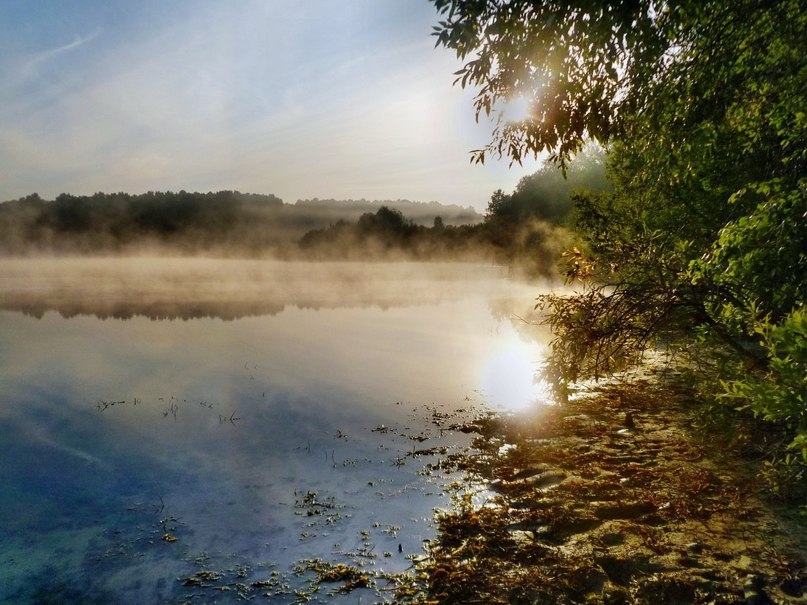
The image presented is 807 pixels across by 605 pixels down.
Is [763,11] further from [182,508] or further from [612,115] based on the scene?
[182,508]

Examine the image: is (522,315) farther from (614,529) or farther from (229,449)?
(614,529)

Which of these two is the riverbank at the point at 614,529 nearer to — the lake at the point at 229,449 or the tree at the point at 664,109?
the lake at the point at 229,449

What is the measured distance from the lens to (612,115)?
10.6 m

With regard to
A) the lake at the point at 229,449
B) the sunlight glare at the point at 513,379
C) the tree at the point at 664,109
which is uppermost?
the tree at the point at 664,109

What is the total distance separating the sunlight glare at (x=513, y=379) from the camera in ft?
66.5

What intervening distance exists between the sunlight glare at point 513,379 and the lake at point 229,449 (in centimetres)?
14

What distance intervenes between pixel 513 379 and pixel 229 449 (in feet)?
44.6

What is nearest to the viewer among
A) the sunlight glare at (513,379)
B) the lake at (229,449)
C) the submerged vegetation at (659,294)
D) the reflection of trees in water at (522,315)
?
the submerged vegetation at (659,294)

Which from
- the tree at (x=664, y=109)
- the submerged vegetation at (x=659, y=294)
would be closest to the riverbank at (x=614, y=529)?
the submerged vegetation at (x=659, y=294)

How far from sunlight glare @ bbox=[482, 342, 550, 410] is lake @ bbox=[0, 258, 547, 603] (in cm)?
14

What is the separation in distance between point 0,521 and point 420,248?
160m

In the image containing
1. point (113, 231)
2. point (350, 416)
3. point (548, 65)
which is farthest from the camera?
point (113, 231)

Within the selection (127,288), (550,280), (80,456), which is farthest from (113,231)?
(80,456)

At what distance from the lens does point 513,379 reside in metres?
23.9
